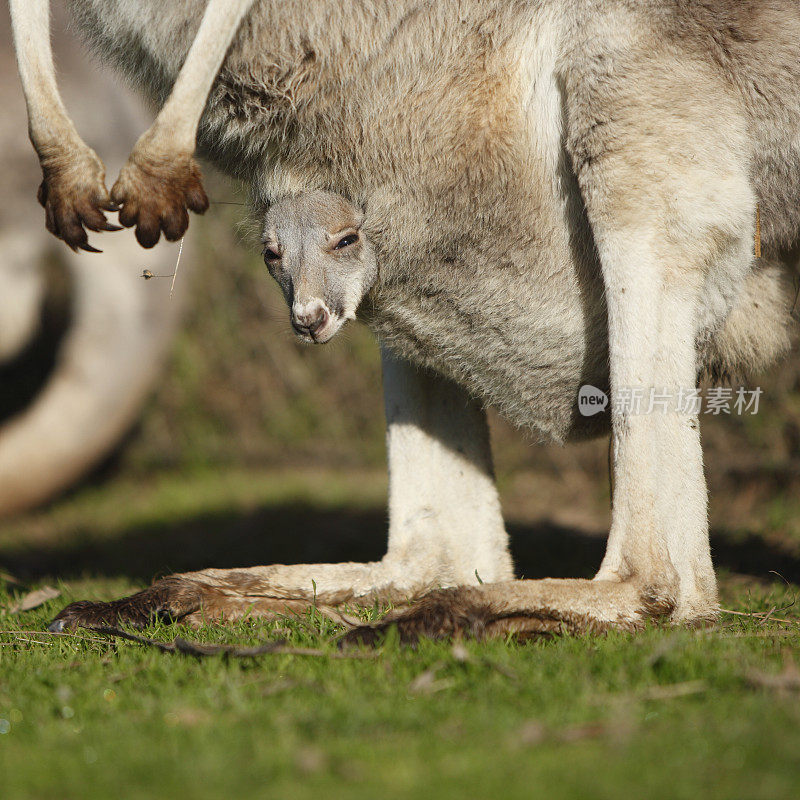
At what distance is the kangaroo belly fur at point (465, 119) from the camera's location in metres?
2.47

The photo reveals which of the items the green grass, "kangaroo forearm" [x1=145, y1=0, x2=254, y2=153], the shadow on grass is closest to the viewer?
the green grass

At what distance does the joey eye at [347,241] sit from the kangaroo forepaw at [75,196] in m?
0.53

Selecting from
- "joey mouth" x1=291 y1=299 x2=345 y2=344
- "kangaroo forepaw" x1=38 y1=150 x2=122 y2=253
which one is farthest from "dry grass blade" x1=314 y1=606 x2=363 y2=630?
"kangaroo forepaw" x1=38 y1=150 x2=122 y2=253

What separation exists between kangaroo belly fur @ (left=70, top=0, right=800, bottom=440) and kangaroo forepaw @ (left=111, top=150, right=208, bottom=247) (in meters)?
0.22

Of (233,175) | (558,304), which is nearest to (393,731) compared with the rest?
(558,304)

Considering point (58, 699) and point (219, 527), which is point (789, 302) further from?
point (219, 527)

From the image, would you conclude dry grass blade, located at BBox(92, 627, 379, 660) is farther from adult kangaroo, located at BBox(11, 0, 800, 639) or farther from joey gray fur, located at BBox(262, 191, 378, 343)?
joey gray fur, located at BBox(262, 191, 378, 343)

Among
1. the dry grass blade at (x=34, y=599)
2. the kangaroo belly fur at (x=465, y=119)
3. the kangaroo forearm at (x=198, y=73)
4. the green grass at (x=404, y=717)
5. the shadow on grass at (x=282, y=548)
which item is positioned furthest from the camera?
the shadow on grass at (x=282, y=548)

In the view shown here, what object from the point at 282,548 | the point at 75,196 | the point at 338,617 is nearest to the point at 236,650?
the point at 338,617

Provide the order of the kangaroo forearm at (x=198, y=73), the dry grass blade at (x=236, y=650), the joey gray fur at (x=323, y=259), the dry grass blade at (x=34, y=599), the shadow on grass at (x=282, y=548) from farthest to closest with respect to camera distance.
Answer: the shadow on grass at (x=282, y=548) → the dry grass blade at (x=34, y=599) → the joey gray fur at (x=323, y=259) → the kangaroo forearm at (x=198, y=73) → the dry grass blade at (x=236, y=650)

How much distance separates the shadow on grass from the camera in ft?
13.2

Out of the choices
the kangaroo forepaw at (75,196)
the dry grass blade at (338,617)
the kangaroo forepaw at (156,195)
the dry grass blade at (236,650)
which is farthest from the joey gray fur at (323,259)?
the dry grass blade at (236,650)

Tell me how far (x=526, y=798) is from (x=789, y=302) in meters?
1.95

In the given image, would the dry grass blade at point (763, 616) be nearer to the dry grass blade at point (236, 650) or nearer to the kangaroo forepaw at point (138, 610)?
the dry grass blade at point (236, 650)
